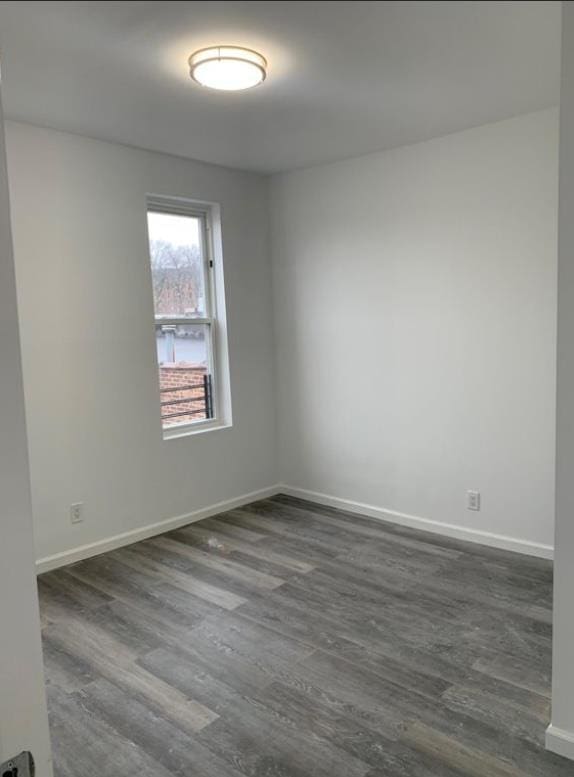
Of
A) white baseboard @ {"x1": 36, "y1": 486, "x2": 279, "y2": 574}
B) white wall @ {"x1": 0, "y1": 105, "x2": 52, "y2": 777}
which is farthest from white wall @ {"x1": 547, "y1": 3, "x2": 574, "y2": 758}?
white baseboard @ {"x1": 36, "y1": 486, "x2": 279, "y2": 574}

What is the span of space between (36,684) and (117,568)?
1899 mm

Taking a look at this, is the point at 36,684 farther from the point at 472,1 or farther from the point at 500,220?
the point at 500,220

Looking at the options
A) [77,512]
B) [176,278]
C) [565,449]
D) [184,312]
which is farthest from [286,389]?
[565,449]

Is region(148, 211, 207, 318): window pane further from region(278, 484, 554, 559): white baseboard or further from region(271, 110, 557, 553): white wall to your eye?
region(278, 484, 554, 559): white baseboard

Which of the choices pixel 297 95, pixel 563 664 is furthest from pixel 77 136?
pixel 563 664

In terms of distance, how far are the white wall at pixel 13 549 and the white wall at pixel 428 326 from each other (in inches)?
109

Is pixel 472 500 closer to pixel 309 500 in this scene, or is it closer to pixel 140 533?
pixel 309 500

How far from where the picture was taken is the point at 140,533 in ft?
13.0

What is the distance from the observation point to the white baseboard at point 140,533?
3545mm

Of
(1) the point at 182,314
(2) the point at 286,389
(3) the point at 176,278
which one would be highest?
(3) the point at 176,278

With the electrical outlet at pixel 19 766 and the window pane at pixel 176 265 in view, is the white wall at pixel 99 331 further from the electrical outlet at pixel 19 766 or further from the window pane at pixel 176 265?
the electrical outlet at pixel 19 766

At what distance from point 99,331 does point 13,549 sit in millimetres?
2253

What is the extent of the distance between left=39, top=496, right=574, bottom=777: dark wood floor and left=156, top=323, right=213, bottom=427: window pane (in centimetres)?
95

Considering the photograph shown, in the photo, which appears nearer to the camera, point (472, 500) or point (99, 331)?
point (99, 331)
